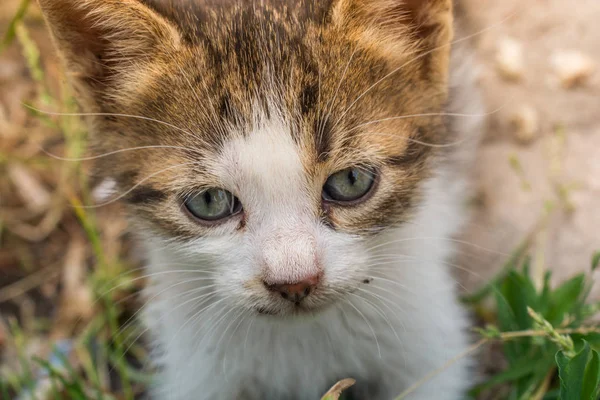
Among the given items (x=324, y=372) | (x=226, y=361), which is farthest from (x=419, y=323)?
(x=226, y=361)

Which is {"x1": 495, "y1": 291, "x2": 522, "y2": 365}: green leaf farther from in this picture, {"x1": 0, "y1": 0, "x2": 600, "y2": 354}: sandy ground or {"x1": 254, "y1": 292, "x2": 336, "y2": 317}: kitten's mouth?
{"x1": 254, "y1": 292, "x2": 336, "y2": 317}: kitten's mouth

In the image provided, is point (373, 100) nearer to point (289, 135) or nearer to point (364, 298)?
point (289, 135)

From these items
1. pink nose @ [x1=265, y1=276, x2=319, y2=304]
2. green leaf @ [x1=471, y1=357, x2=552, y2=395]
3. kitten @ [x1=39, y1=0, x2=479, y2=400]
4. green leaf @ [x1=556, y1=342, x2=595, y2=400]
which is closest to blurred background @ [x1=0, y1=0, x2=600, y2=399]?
green leaf @ [x1=471, y1=357, x2=552, y2=395]

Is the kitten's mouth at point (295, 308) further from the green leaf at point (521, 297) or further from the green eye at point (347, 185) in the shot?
the green leaf at point (521, 297)

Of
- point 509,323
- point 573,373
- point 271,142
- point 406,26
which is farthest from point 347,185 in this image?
point 509,323

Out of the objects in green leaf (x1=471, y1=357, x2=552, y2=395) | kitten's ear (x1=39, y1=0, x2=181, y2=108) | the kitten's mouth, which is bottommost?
green leaf (x1=471, y1=357, x2=552, y2=395)
